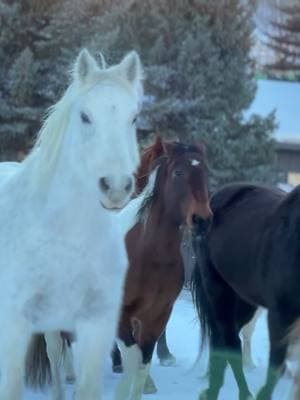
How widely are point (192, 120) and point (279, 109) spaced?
5.65 m

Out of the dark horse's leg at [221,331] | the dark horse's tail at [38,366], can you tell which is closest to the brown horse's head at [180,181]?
the dark horse's leg at [221,331]

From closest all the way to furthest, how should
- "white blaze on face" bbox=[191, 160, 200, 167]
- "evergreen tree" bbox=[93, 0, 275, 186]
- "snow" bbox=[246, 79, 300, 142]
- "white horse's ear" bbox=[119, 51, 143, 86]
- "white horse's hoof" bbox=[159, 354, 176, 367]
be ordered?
"white horse's ear" bbox=[119, 51, 143, 86] → "white blaze on face" bbox=[191, 160, 200, 167] → "white horse's hoof" bbox=[159, 354, 176, 367] → "evergreen tree" bbox=[93, 0, 275, 186] → "snow" bbox=[246, 79, 300, 142]

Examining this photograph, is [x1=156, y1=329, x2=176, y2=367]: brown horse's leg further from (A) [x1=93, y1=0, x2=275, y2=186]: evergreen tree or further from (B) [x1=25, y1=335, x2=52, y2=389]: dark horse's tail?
(A) [x1=93, y1=0, x2=275, y2=186]: evergreen tree

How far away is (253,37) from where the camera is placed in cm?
1642

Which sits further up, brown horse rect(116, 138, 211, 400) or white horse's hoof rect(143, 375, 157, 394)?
brown horse rect(116, 138, 211, 400)

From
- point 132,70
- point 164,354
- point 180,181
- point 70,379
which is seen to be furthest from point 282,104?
point 132,70

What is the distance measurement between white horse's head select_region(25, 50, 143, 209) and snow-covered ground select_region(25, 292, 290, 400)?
6.07 feet

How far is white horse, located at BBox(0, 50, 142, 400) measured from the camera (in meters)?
3.46

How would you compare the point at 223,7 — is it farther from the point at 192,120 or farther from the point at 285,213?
the point at 285,213

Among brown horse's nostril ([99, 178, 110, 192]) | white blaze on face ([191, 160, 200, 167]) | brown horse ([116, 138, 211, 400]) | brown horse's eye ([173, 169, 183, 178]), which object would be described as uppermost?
brown horse's nostril ([99, 178, 110, 192])

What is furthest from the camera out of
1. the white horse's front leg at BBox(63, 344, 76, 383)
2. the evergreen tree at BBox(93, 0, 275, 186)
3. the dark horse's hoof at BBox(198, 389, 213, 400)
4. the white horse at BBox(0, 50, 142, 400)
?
the evergreen tree at BBox(93, 0, 275, 186)

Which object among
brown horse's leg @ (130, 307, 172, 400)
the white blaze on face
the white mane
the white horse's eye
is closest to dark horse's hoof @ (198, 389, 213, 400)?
brown horse's leg @ (130, 307, 172, 400)

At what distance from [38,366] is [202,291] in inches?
46.5

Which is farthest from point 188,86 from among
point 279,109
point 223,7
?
point 279,109
